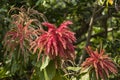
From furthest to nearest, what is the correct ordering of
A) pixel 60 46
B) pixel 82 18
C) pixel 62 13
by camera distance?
pixel 82 18 < pixel 62 13 < pixel 60 46

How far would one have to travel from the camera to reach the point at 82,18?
21.0 feet

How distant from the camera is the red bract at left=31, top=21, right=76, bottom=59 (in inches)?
116

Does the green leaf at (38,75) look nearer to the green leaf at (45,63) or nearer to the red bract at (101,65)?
the green leaf at (45,63)

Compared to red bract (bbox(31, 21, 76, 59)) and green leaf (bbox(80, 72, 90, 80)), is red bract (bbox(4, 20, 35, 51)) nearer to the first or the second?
red bract (bbox(31, 21, 76, 59))

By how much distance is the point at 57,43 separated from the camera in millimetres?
2961

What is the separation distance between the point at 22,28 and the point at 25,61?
11.0 inches

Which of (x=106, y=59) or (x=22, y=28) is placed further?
(x=22, y=28)

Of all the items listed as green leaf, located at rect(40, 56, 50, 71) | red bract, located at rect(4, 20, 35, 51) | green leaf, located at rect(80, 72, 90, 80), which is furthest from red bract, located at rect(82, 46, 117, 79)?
red bract, located at rect(4, 20, 35, 51)

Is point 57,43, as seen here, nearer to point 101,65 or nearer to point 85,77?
point 101,65

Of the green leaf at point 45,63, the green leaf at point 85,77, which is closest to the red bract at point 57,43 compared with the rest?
the green leaf at point 45,63

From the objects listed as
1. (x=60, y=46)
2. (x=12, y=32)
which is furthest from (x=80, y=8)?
(x=60, y=46)

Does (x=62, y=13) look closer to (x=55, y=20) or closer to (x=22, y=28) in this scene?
(x=55, y=20)

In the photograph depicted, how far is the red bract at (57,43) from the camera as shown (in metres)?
2.95

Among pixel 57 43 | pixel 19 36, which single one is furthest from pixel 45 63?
pixel 19 36
